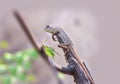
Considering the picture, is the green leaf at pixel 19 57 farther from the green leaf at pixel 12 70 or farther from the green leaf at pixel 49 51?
the green leaf at pixel 49 51

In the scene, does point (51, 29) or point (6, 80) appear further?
point (6, 80)

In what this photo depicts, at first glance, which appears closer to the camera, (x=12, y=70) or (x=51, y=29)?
(x=51, y=29)

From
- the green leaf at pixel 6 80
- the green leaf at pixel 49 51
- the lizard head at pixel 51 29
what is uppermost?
the green leaf at pixel 6 80

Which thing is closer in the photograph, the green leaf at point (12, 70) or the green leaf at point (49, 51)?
the green leaf at point (49, 51)

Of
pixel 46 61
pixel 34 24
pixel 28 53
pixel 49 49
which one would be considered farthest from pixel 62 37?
pixel 34 24

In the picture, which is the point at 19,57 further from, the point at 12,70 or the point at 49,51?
the point at 49,51

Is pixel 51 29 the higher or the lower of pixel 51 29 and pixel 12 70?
the lower

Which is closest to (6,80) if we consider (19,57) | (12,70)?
(12,70)

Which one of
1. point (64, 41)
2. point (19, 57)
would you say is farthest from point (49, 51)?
point (19, 57)

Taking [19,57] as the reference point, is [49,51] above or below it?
below

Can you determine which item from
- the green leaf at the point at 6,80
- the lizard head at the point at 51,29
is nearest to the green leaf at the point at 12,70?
the green leaf at the point at 6,80

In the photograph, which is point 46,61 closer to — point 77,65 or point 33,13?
point 77,65

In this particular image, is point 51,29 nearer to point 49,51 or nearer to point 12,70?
point 49,51
